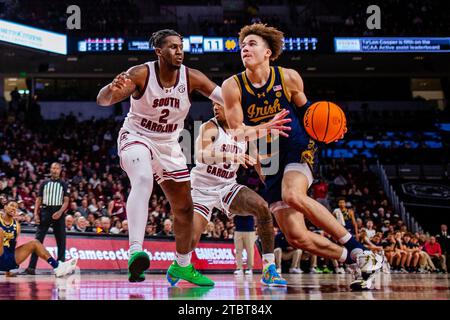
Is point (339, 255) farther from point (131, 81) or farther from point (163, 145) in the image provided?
point (131, 81)

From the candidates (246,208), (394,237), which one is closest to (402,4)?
(394,237)

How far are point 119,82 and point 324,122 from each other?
1.83m

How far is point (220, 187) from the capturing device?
309 inches

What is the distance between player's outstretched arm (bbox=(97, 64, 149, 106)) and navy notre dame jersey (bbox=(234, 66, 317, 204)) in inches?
36.8

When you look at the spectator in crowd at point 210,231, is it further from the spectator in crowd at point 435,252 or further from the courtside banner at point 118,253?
the spectator in crowd at point 435,252

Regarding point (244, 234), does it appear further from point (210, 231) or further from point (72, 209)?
point (72, 209)

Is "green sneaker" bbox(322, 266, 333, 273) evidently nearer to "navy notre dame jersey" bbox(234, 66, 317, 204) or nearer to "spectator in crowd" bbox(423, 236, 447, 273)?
"spectator in crowd" bbox(423, 236, 447, 273)

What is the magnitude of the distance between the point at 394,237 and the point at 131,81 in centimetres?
1269

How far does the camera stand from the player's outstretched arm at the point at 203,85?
19.3ft

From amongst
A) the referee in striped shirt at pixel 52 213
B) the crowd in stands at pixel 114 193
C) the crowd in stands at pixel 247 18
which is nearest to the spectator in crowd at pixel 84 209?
the crowd in stands at pixel 114 193

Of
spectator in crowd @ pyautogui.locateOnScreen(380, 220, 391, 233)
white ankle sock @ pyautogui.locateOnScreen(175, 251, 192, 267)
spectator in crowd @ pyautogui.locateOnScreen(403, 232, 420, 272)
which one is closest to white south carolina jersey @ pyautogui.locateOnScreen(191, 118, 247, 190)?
white ankle sock @ pyautogui.locateOnScreen(175, 251, 192, 267)

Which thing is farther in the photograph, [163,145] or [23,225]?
[23,225]

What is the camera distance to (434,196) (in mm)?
21359

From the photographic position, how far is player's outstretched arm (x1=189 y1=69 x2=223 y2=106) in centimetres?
589
